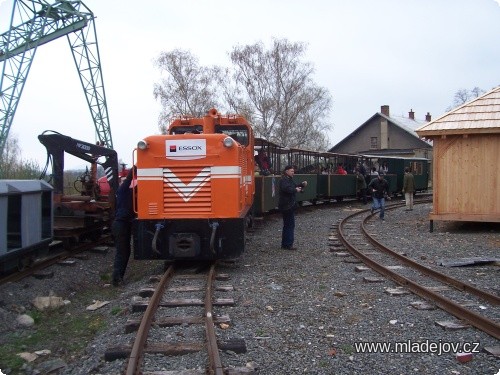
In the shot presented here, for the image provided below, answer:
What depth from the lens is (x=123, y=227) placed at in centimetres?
907

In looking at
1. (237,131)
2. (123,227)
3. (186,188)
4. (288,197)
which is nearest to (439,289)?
(186,188)

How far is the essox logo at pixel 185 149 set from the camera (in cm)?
864

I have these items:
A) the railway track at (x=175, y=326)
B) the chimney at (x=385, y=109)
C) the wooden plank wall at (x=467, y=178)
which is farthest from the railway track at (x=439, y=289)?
the chimney at (x=385, y=109)

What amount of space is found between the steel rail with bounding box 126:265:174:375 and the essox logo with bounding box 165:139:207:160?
6.57ft

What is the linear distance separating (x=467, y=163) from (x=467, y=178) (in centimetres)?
41

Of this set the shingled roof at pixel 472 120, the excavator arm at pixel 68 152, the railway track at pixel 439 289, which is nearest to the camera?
the railway track at pixel 439 289

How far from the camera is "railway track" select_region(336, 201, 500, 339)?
19.7ft

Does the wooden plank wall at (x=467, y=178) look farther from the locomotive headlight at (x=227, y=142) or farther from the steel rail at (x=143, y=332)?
the steel rail at (x=143, y=332)

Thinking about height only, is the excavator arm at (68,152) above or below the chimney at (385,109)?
below

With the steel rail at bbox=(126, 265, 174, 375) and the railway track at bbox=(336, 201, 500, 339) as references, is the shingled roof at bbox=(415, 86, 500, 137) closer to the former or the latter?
the railway track at bbox=(336, 201, 500, 339)

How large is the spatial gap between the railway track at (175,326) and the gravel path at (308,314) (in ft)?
0.45

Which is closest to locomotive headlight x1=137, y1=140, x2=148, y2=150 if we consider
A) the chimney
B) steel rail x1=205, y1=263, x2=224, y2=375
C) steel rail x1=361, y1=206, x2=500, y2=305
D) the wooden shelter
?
steel rail x1=205, y1=263, x2=224, y2=375

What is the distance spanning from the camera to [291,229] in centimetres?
1170

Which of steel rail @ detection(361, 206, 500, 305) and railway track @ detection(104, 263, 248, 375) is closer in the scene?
railway track @ detection(104, 263, 248, 375)
